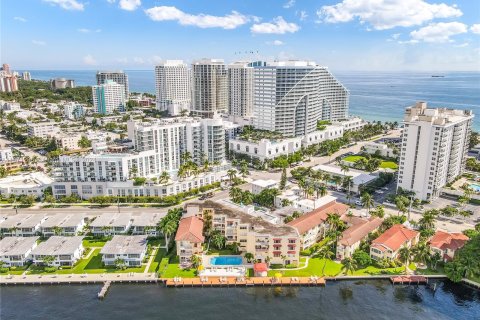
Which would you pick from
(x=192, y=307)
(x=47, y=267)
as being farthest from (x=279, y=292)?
(x=47, y=267)

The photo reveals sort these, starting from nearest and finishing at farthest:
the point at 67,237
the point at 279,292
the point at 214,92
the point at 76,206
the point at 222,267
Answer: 1. the point at 279,292
2. the point at 222,267
3. the point at 67,237
4. the point at 76,206
5. the point at 214,92

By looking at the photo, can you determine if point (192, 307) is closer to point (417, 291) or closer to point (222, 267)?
point (222, 267)

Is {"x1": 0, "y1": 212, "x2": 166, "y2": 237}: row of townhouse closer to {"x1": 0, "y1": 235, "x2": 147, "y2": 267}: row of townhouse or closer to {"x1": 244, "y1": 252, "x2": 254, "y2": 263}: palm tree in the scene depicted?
{"x1": 0, "y1": 235, "x2": 147, "y2": 267}: row of townhouse

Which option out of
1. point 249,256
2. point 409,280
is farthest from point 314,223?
point 409,280

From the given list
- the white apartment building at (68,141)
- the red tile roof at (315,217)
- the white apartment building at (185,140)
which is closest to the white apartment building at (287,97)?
the white apartment building at (185,140)

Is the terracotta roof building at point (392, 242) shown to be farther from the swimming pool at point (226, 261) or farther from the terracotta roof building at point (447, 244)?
the swimming pool at point (226, 261)
